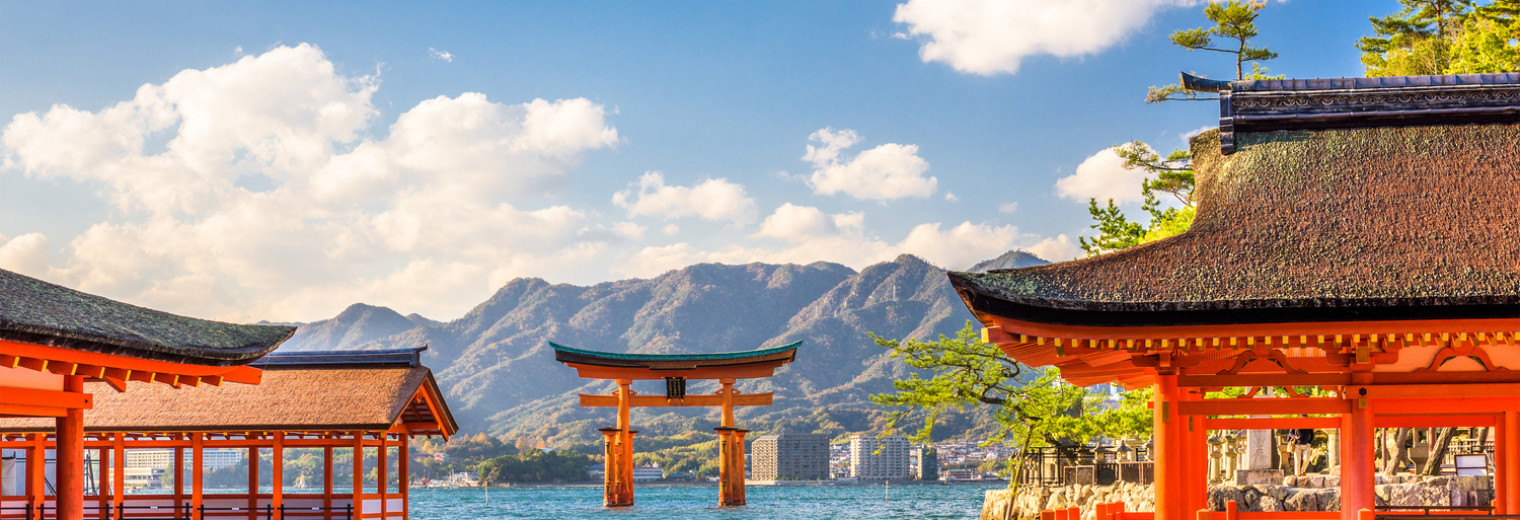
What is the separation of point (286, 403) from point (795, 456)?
10161 cm

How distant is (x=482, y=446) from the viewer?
366ft

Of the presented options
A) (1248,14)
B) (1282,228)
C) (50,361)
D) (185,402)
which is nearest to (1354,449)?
(1282,228)

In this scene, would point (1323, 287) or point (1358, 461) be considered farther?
point (1358, 461)

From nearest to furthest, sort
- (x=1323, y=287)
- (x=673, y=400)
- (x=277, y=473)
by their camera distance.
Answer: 1. (x=1323, y=287)
2. (x=277, y=473)
3. (x=673, y=400)

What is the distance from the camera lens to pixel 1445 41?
31609 millimetres

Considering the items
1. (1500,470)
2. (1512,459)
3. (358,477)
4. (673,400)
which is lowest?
(358,477)

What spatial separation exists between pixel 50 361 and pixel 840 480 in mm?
114741

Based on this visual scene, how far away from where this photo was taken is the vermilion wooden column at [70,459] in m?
9.74

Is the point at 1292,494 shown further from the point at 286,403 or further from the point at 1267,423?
the point at 286,403

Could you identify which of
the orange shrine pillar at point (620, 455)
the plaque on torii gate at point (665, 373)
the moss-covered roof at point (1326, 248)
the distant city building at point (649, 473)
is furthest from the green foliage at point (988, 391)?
the distant city building at point (649, 473)

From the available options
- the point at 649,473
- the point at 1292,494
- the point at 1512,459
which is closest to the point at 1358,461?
the point at 1512,459

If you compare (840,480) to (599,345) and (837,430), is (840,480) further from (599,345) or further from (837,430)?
(599,345)

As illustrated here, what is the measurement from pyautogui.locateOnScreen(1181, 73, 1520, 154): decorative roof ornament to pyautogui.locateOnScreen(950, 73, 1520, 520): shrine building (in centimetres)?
2

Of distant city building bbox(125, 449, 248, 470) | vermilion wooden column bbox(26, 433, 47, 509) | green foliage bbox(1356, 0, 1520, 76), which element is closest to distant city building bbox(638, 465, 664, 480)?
distant city building bbox(125, 449, 248, 470)
